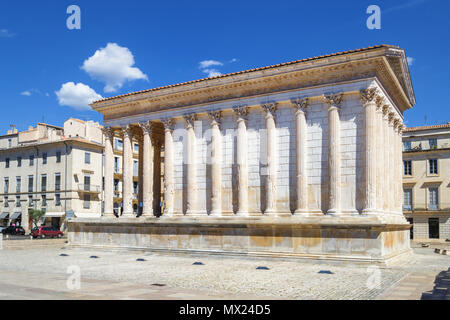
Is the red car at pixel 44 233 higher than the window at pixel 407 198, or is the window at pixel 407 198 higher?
the window at pixel 407 198

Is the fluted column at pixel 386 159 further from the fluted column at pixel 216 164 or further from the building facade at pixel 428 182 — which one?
the building facade at pixel 428 182

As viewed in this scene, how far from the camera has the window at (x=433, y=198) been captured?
177 ft

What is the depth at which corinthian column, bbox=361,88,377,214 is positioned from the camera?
77.2 ft

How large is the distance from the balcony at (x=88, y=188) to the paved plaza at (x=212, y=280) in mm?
37896

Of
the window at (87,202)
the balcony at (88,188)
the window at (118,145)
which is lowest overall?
the window at (87,202)

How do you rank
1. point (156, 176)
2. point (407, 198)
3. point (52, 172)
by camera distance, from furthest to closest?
point (52, 172) → point (407, 198) → point (156, 176)

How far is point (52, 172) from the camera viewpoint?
205ft

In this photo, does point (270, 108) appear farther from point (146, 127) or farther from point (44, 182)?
point (44, 182)

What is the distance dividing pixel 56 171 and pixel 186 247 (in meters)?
39.2

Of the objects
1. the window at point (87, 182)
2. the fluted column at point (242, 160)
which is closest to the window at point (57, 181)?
the window at point (87, 182)

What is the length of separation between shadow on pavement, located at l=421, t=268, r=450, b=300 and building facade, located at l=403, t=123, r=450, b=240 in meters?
39.2

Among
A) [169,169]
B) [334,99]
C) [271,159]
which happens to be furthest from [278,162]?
[169,169]

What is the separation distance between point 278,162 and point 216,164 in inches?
153
